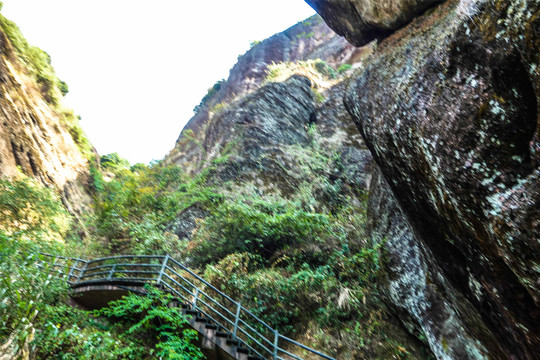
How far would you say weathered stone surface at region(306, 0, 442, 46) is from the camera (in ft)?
28.7

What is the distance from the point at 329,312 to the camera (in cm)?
808

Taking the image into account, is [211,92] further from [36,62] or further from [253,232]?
[253,232]

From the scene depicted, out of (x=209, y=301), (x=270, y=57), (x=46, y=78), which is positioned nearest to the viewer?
(x=209, y=301)

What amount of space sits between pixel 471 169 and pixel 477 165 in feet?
0.29

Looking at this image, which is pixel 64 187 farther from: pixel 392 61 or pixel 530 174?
pixel 530 174

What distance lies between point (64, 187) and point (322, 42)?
29152 millimetres

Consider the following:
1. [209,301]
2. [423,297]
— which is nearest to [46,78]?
[209,301]

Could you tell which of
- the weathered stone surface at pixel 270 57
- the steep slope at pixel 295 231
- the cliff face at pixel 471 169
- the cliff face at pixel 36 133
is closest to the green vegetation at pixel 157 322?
the steep slope at pixel 295 231

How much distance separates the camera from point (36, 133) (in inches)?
590

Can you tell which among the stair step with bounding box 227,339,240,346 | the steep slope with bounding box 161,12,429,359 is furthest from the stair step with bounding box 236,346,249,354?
the steep slope with bounding box 161,12,429,359

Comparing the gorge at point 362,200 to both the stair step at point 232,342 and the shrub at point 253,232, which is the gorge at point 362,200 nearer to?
the shrub at point 253,232

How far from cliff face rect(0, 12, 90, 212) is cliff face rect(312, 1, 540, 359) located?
13.5 meters

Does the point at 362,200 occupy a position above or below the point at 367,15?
below

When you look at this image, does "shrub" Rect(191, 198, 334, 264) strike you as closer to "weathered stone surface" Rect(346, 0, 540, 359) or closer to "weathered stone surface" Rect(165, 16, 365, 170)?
"weathered stone surface" Rect(346, 0, 540, 359)
